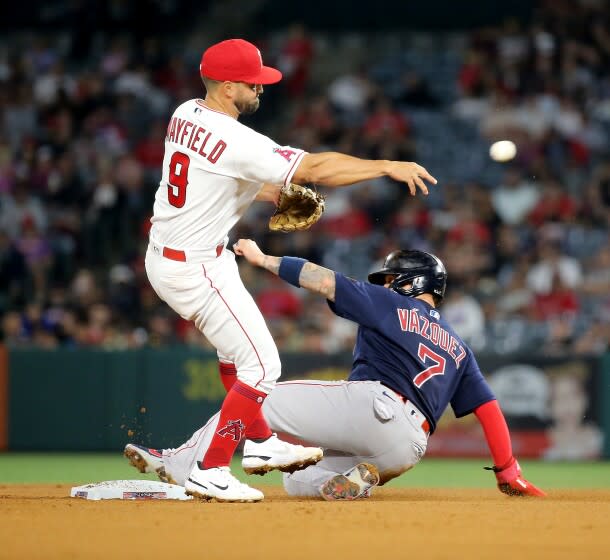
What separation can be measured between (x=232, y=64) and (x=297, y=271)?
110cm

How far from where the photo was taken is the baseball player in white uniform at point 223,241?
18.7 feet

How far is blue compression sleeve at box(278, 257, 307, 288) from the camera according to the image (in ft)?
20.0

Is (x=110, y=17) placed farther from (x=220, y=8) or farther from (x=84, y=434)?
(x=84, y=434)

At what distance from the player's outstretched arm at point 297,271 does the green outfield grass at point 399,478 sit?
2.70 m

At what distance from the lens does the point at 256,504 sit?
5699 mm

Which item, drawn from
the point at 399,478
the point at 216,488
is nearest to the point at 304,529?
the point at 216,488

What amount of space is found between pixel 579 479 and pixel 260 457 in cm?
414

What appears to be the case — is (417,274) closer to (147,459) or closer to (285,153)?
(285,153)

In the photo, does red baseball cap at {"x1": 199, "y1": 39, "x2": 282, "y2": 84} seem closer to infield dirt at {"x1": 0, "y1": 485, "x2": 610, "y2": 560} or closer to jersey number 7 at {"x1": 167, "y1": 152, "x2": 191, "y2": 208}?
jersey number 7 at {"x1": 167, "y1": 152, "x2": 191, "y2": 208}

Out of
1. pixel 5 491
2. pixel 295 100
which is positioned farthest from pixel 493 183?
pixel 5 491

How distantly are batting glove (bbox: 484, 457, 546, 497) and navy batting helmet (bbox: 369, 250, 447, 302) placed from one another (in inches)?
40.4

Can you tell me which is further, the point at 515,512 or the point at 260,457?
the point at 260,457

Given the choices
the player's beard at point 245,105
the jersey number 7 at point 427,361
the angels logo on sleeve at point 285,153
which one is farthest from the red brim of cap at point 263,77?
the jersey number 7 at point 427,361

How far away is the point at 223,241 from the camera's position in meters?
5.98
